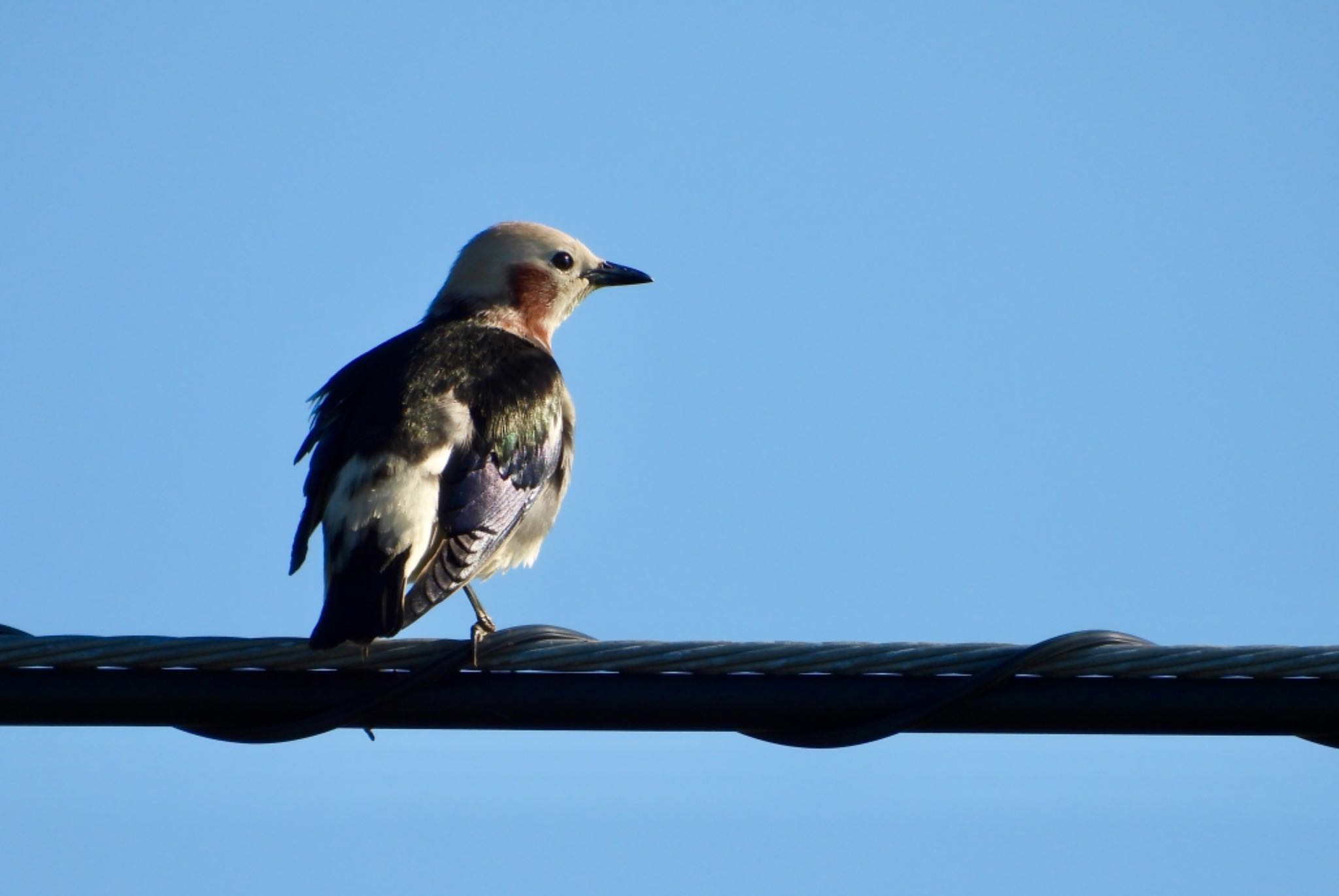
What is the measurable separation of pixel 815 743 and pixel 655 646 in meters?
0.51

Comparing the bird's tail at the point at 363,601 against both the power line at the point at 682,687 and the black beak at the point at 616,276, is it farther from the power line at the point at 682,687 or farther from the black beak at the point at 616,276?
the black beak at the point at 616,276

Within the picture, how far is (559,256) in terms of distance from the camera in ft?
32.6

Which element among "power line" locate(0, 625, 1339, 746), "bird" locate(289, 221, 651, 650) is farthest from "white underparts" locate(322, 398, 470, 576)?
"power line" locate(0, 625, 1339, 746)

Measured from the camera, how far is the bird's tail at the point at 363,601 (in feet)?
16.3

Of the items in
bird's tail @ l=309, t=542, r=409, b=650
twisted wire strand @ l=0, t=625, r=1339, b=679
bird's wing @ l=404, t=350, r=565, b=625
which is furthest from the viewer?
bird's wing @ l=404, t=350, r=565, b=625

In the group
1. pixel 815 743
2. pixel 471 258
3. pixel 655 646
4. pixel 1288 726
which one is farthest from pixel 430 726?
pixel 471 258

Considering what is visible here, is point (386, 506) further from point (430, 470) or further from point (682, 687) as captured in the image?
point (682, 687)

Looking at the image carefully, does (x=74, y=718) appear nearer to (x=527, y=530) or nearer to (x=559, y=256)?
(x=527, y=530)

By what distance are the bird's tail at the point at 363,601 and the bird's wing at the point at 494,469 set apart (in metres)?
0.15

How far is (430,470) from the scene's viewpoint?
6.65 metres

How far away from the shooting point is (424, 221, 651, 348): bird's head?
31.4ft

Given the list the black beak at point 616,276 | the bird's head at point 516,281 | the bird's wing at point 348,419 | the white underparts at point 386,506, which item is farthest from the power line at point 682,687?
the black beak at point 616,276

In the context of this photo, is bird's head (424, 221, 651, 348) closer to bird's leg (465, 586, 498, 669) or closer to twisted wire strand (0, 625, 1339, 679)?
bird's leg (465, 586, 498, 669)

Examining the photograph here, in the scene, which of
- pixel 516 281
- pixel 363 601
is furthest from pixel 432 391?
pixel 516 281
